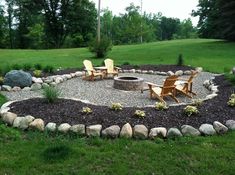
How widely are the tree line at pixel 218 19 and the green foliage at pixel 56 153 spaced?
2590 centimetres

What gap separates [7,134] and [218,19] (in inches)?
1157

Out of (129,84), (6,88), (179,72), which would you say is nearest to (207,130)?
(129,84)

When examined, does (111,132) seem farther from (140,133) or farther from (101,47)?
A: (101,47)

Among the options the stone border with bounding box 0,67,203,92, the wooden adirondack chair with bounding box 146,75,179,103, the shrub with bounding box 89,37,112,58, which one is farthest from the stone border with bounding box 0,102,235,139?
the shrub with bounding box 89,37,112,58

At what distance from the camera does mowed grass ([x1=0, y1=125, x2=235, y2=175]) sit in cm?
458

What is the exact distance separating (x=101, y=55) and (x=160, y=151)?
52.7 ft

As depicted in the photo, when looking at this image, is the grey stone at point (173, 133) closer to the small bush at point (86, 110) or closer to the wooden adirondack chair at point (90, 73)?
the small bush at point (86, 110)

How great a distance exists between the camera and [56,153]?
4.96 meters

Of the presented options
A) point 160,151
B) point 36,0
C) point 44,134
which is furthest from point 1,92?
point 36,0

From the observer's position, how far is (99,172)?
4.50 m

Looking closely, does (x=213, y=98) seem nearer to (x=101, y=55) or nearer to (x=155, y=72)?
(x=155, y=72)

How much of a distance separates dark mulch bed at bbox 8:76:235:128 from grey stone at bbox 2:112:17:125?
187mm

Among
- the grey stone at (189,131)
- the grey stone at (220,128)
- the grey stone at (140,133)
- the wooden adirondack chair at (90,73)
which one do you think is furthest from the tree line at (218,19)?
the grey stone at (140,133)

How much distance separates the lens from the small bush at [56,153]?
15.9ft
